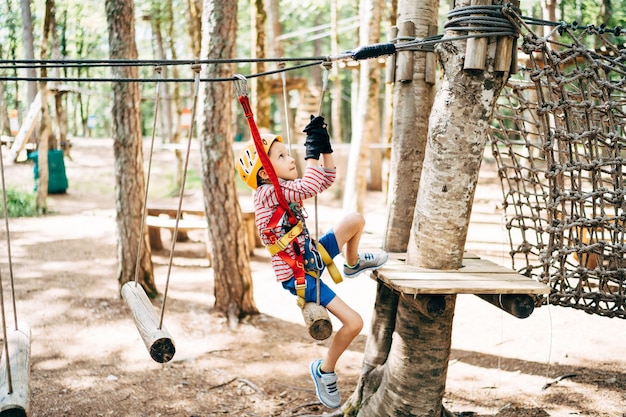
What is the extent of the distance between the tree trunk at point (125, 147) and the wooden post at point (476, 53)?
404 cm

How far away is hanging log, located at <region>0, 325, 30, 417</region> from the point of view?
2080mm

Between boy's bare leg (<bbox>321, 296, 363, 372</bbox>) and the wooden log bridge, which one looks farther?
boy's bare leg (<bbox>321, 296, 363, 372</bbox>)

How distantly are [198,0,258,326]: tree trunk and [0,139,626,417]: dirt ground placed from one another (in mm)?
292

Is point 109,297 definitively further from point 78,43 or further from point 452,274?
point 78,43

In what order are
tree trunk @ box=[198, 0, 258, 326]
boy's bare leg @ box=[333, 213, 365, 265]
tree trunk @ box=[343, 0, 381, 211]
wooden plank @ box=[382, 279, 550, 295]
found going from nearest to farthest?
wooden plank @ box=[382, 279, 550, 295] → boy's bare leg @ box=[333, 213, 365, 265] → tree trunk @ box=[198, 0, 258, 326] → tree trunk @ box=[343, 0, 381, 211]

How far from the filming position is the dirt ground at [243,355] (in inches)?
152

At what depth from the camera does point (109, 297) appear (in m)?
5.81

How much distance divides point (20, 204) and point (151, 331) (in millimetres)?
9081

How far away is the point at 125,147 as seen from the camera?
5.74 meters

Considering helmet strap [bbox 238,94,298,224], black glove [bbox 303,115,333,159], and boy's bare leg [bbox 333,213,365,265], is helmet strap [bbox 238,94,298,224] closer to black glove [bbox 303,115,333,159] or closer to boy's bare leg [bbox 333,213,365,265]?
black glove [bbox 303,115,333,159]

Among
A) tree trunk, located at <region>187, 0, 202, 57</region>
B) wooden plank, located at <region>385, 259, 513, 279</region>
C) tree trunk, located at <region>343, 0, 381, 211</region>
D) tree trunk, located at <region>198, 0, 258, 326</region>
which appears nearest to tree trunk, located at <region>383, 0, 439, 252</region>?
wooden plank, located at <region>385, 259, 513, 279</region>

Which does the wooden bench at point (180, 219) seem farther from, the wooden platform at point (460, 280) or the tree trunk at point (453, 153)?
the tree trunk at point (453, 153)

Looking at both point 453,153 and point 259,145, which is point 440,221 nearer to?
point 453,153

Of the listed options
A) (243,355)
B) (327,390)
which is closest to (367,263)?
(327,390)
